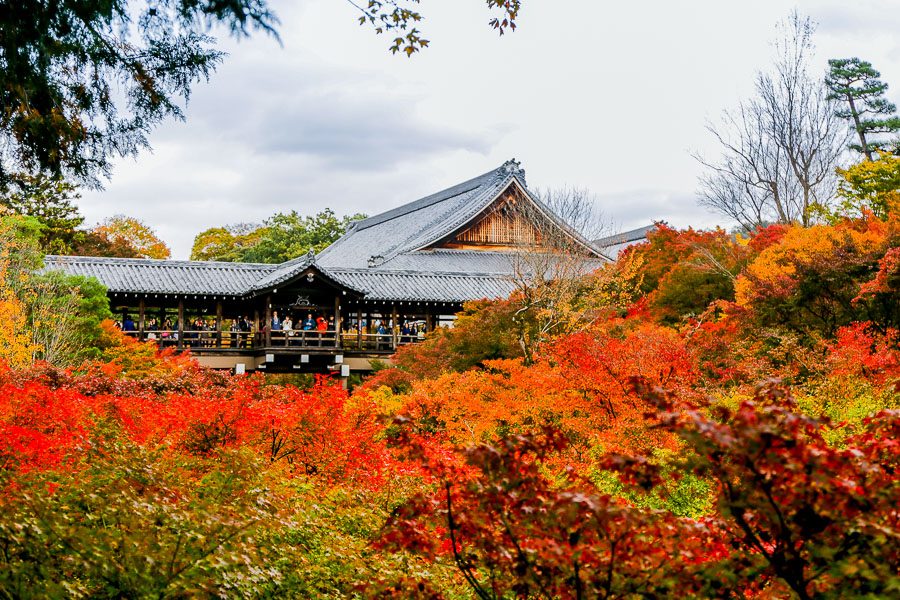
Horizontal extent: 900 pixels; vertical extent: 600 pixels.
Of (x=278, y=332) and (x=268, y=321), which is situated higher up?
(x=268, y=321)

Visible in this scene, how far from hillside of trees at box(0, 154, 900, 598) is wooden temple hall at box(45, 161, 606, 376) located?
6.12 metres

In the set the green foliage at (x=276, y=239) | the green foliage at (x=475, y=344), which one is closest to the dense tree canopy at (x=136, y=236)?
the green foliage at (x=276, y=239)

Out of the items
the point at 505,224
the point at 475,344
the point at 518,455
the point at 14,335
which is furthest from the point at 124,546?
the point at 505,224

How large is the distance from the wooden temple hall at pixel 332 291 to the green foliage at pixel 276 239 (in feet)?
49.4

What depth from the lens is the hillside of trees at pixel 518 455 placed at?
305cm

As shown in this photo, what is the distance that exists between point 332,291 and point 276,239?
23734 millimetres

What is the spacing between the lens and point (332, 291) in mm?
28453

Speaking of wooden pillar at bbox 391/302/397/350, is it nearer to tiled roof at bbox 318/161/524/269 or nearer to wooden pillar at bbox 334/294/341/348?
wooden pillar at bbox 334/294/341/348

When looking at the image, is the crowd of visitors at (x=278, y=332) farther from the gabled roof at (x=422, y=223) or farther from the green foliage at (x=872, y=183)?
the green foliage at (x=872, y=183)

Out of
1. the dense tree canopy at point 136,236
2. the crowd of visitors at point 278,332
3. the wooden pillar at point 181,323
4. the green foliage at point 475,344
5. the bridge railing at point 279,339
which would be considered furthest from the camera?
the dense tree canopy at point 136,236

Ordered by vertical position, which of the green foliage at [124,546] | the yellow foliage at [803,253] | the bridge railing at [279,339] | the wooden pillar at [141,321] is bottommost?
the green foliage at [124,546]

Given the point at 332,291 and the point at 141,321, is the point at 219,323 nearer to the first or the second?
the point at 141,321

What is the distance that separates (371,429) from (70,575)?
578cm

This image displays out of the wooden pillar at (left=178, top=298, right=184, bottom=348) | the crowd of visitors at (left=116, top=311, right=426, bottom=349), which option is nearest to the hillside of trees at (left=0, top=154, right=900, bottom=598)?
the wooden pillar at (left=178, top=298, right=184, bottom=348)
